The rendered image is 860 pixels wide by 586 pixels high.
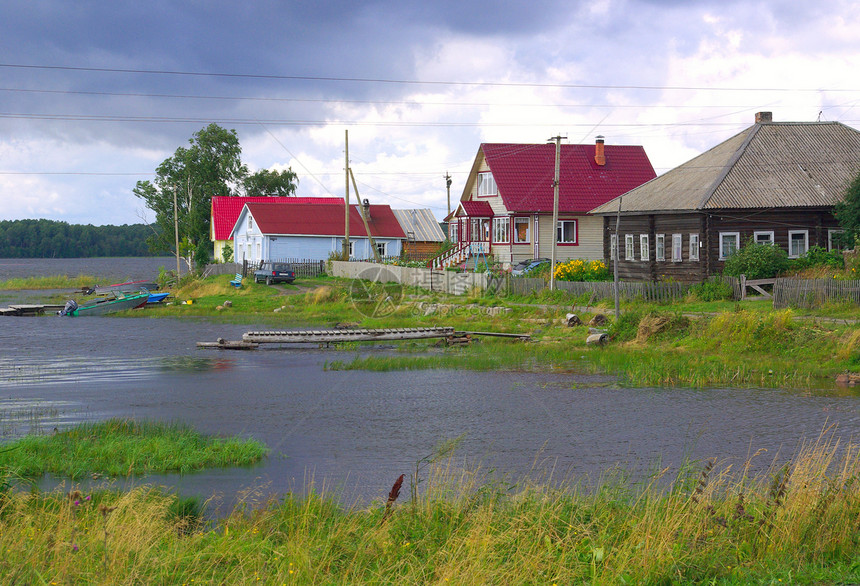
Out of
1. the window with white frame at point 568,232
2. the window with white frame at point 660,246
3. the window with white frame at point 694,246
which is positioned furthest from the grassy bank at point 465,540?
the window with white frame at point 568,232

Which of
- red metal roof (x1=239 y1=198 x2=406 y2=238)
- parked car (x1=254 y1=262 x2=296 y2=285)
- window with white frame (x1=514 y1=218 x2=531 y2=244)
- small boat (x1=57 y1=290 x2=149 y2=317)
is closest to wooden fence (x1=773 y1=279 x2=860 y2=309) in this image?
window with white frame (x1=514 y1=218 x2=531 y2=244)

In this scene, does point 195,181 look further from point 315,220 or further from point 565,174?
point 565,174

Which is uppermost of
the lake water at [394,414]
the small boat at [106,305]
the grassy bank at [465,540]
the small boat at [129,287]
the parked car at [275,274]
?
the parked car at [275,274]

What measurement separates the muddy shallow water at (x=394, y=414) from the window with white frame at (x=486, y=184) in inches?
1182

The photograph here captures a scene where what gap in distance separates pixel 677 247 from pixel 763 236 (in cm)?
399

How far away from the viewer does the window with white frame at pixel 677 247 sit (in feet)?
128

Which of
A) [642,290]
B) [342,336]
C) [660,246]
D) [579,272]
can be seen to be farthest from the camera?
[660,246]

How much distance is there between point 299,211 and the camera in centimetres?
6725

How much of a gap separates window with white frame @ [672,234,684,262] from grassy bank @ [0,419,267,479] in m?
28.5

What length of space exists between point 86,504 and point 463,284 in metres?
→ 33.7

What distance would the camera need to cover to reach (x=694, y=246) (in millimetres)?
38219

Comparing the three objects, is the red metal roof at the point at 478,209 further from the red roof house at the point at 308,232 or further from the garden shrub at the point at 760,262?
the garden shrub at the point at 760,262

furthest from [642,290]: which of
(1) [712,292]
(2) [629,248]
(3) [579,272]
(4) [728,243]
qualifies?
(2) [629,248]

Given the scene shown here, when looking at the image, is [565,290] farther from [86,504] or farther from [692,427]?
[86,504]
